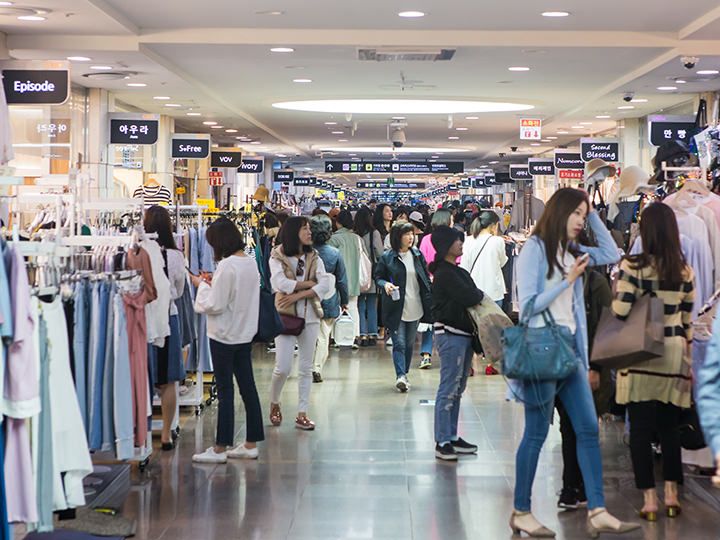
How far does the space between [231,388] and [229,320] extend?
0.48 m

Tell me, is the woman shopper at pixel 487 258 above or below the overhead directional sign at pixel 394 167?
below

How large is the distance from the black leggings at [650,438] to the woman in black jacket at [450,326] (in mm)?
1422

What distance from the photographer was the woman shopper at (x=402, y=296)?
9.98 m

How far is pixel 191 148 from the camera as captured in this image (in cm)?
1756

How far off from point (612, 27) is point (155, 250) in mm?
5719

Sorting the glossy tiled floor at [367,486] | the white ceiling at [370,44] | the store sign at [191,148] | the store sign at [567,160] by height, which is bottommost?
the glossy tiled floor at [367,486]

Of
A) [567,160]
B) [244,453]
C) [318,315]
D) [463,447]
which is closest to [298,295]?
[318,315]

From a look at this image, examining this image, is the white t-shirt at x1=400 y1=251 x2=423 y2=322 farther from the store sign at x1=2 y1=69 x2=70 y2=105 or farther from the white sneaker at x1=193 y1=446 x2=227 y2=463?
the store sign at x1=2 y1=69 x2=70 y2=105

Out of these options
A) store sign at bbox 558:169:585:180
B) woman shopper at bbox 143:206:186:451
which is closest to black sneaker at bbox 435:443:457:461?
woman shopper at bbox 143:206:186:451

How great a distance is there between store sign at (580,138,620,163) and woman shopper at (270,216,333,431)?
433 inches

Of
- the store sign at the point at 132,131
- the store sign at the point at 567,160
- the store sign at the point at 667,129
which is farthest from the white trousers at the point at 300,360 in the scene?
the store sign at the point at 567,160

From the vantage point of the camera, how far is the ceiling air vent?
10.6 metres

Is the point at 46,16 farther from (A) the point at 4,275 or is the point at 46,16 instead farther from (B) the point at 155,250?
(A) the point at 4,275

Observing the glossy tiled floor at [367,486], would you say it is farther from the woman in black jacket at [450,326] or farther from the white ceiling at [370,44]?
the white ceiling at [370,44]
